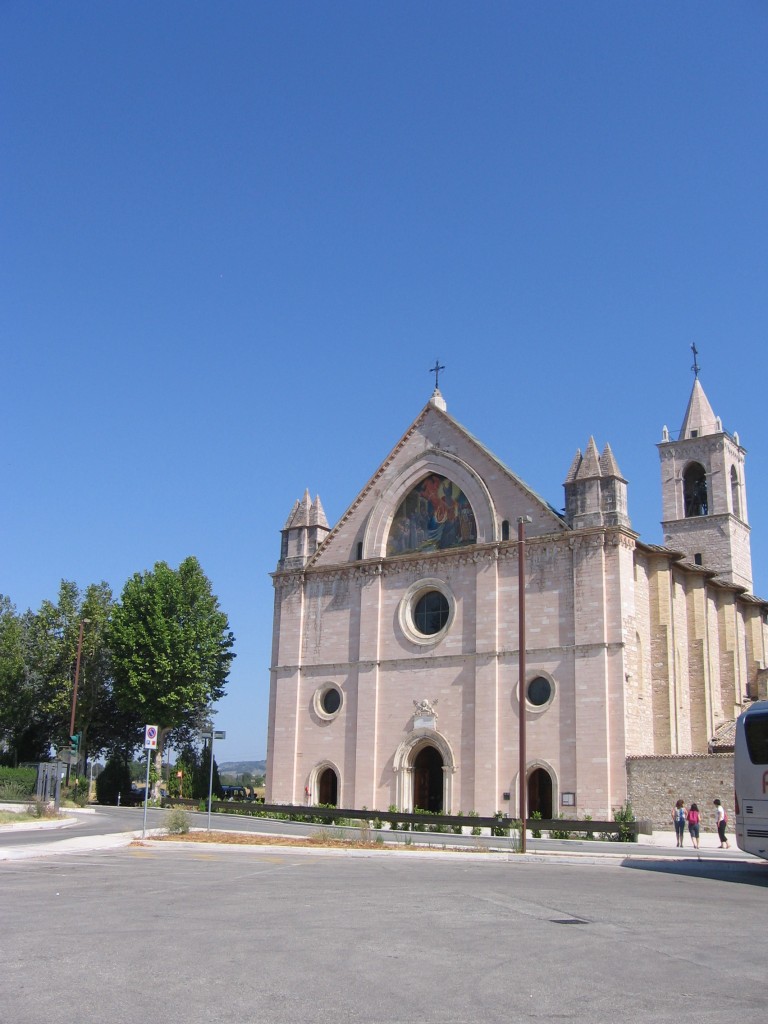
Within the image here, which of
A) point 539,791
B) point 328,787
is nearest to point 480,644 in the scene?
point 539,791

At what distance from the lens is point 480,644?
41.8 m

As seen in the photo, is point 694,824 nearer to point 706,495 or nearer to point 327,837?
point 327,837

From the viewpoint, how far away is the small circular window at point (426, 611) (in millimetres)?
43625

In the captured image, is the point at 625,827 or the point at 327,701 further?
the point at 327,701

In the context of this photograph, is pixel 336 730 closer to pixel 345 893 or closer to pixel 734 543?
pixel 734 543

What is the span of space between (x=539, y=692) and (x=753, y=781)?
2042 centimetres

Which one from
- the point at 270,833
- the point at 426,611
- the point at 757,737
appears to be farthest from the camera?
the point at 426,611

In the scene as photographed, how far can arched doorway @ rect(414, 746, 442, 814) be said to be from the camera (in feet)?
142

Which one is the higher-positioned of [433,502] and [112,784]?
[433,502]

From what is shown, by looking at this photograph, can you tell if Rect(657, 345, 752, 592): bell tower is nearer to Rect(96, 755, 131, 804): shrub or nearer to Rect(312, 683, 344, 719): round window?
Rect(312, 683, 344, 719): round window

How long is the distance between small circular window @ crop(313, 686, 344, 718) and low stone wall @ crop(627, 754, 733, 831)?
A: 14.6 meters

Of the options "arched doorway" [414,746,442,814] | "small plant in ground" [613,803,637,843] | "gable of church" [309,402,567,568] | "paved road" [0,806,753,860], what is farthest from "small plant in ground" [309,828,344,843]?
"gable of church" [309,402,567,568]

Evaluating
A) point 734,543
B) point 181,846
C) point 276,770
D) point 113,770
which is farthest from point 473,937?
point 734,543

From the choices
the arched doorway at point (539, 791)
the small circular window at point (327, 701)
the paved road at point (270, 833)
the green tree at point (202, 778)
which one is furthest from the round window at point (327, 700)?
the arched doorway at point (539, 791)
